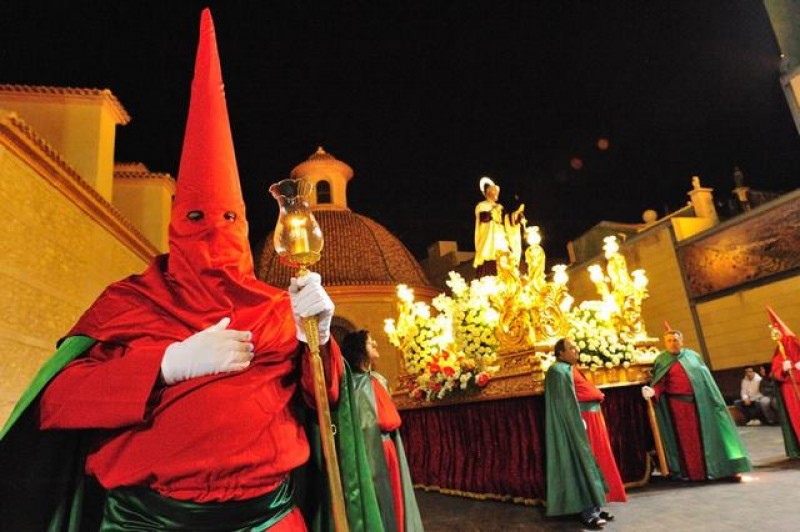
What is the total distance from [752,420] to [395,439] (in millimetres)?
12559

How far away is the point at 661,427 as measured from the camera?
6.54 meters

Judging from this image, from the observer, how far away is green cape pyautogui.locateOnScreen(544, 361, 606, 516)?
15.1 feet

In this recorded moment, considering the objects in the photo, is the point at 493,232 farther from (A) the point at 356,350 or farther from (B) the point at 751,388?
(B) the point at 751,388

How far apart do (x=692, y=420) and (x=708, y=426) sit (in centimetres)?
22

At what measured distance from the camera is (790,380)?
726 centimetres

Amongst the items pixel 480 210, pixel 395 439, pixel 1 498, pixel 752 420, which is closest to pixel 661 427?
pixel 480 210

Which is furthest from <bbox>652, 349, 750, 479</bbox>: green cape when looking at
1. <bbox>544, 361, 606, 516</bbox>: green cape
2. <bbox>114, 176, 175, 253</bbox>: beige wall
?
<bbox>114, 176, 175, 253</bbox>: beige wall

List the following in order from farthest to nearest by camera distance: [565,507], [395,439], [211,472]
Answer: [565,507] → [395,439] → [211,472]

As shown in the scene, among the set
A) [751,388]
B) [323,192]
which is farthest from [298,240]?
[323,192]

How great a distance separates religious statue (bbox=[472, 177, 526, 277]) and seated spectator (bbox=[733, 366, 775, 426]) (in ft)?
28.6

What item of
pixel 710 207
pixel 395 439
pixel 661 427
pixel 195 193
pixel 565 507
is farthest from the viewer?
pixel 710 207

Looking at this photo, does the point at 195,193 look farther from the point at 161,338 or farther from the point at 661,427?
the point at 661,427

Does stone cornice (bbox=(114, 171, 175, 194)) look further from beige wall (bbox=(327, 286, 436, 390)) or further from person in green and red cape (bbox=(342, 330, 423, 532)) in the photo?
person in green and red cape (bbox=(342, 330, 423, 532))

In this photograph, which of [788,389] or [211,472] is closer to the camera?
[211,472]
